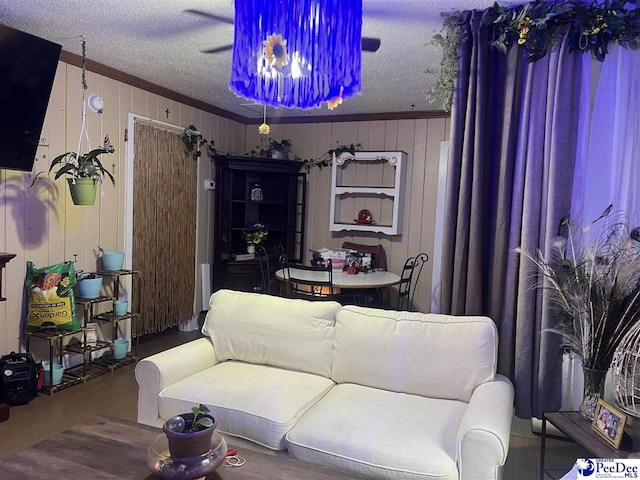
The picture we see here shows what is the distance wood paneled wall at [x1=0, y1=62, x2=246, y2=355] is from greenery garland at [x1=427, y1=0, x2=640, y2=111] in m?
3.02

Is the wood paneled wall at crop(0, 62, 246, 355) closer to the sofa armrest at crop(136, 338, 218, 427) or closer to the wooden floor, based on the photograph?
the wooden floor

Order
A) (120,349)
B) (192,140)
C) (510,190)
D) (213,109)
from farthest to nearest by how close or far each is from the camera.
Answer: (213,109) < (192,140) < (120,349) < (510,190)

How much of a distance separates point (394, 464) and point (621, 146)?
6.26ft

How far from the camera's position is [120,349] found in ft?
13.0

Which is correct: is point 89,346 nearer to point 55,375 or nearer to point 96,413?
point 55,375

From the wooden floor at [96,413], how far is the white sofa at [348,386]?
1.83ft

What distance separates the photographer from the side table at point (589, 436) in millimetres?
1731

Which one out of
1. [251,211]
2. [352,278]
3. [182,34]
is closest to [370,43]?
[182,34]

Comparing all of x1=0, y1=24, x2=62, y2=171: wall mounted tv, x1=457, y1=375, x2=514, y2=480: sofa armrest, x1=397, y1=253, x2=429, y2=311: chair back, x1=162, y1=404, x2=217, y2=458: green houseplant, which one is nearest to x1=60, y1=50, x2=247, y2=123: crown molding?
x1=0, y1=24, x2=62, y2=171: wall mounted tv

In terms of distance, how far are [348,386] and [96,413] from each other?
176 cm

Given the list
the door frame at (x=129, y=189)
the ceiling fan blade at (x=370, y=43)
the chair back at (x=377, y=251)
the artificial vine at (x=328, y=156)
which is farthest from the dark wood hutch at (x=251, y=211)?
the ceiling fan blade at (x=370, y=43)

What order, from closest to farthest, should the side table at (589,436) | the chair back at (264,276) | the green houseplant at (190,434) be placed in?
the green houseplant at (190,434), the side table at (589,436), the chair back at (264,276)

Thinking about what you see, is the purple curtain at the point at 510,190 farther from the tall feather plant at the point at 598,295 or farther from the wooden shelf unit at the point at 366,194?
the wooden shelf unit at the point at 366,194

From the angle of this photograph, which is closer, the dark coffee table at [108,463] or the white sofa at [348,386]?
the dark coffee table at [108,463]
